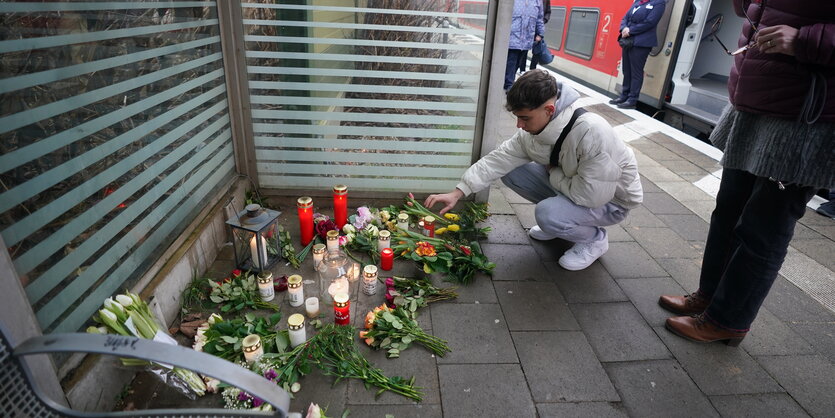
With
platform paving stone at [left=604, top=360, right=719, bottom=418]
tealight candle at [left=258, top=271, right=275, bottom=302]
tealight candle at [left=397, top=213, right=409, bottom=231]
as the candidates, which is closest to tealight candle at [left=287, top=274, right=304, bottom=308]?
tealight candle at [left=258, top=271, right=275, bottom=302]

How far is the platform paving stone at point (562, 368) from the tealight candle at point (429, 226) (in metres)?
1.06

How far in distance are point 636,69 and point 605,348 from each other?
20.8 ft

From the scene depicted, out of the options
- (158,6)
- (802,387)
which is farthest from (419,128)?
(802,387)

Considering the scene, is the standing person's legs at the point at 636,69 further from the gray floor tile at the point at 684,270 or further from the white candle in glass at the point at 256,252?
the white candle in glass at the point at 256,252

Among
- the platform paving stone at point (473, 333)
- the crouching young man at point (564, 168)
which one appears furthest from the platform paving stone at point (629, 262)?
the platform paving stone at point (473, 333)

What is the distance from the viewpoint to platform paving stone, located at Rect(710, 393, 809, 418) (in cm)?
212

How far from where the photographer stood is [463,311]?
2699mm

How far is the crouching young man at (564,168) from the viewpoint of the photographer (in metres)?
2.73

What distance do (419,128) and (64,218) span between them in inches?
96.6

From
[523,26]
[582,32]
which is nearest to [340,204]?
[523,26]

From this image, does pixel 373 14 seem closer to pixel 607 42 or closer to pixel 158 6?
pixel 158 6

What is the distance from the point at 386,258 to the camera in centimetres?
298

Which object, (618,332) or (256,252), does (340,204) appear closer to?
(256,252)

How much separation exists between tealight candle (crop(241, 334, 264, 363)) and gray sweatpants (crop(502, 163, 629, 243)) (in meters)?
1.85
